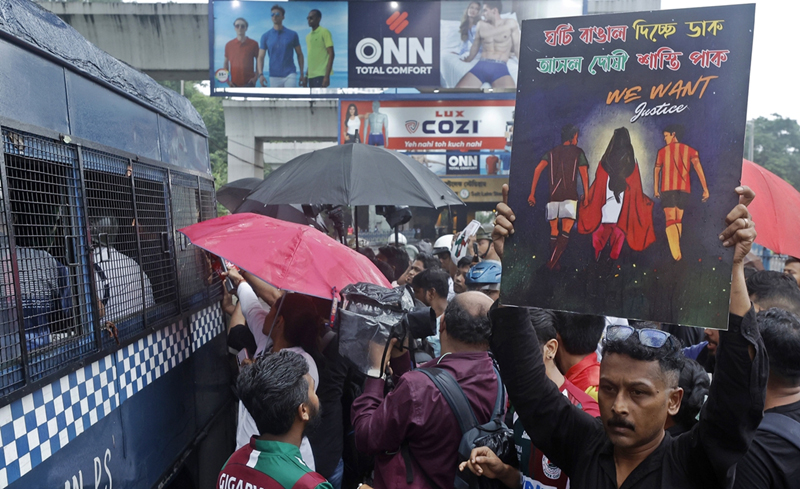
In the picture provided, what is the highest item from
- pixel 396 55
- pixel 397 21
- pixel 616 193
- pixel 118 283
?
pixel 397 21

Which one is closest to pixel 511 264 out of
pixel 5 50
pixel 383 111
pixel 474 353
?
pixel 474 353

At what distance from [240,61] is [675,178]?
13767 mm

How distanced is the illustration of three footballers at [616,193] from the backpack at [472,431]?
2.88ft

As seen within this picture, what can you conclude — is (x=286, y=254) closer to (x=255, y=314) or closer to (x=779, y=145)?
(x=255, y=314)

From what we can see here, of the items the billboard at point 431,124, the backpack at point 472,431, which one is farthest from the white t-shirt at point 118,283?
the billboard at point 431,124

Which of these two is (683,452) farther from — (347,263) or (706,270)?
(347,263)

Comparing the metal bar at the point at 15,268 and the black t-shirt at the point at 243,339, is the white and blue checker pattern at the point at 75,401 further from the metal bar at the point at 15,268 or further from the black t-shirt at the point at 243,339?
the black t-shirt at the point at 243,339

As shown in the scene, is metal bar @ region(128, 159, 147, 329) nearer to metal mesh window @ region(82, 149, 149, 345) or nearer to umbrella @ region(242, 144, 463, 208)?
metal mesh window @ region(82, 149, 149, 345)

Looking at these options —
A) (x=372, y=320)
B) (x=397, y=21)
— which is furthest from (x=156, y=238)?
(x=397, y=21)

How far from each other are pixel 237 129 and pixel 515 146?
19518 mm

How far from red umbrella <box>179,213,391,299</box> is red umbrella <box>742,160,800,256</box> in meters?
2.35

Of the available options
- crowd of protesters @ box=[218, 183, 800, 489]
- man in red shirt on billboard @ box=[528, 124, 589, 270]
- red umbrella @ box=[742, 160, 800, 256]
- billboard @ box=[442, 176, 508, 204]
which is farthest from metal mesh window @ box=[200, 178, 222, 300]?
billboard @ box=[442, 176, 508, 204]

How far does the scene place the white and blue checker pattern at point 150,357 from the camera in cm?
353

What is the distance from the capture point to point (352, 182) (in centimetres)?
487
